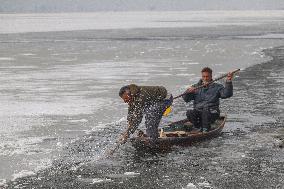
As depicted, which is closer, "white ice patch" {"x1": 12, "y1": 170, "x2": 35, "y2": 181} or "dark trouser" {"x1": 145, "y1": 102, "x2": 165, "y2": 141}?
"white ice patch" {"x1": 12, "y1": 170, "x2": 35, "y2": 181}

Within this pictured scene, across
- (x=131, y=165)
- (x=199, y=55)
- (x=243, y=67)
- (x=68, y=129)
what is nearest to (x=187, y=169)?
(x=131, y=165)

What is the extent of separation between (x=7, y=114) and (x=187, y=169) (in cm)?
761

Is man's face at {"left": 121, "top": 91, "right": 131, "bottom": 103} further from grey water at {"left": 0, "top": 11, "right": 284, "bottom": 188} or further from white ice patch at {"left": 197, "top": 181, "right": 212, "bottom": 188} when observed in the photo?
white ice patch at {"left": 197, "top": 181, "right": 212, "bottom": 188}

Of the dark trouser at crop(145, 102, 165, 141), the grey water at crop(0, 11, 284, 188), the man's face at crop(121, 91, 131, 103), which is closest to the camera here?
the grey water at crop(0, 11, 284, 188)

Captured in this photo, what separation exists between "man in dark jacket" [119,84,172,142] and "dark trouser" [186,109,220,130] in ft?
4.20

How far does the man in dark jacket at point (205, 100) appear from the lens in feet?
A: 39.2

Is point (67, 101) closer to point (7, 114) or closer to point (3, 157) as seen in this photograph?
point (7, 114)

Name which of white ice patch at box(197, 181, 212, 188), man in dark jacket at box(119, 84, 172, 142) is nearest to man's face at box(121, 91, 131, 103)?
man in dark jacket at box(119, 84, 172, 142)

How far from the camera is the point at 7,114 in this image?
51.0ft

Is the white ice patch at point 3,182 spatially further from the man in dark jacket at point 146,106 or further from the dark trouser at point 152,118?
the dark trouser at point 152,118

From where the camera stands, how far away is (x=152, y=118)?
1081cm

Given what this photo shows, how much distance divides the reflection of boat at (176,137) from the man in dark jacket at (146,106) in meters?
0.21

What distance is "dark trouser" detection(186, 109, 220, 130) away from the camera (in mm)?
11977

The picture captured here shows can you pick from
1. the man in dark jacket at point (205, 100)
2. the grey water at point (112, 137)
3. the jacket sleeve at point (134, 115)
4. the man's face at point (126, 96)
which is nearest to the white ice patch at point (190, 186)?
the grey water at point (112, 137)
